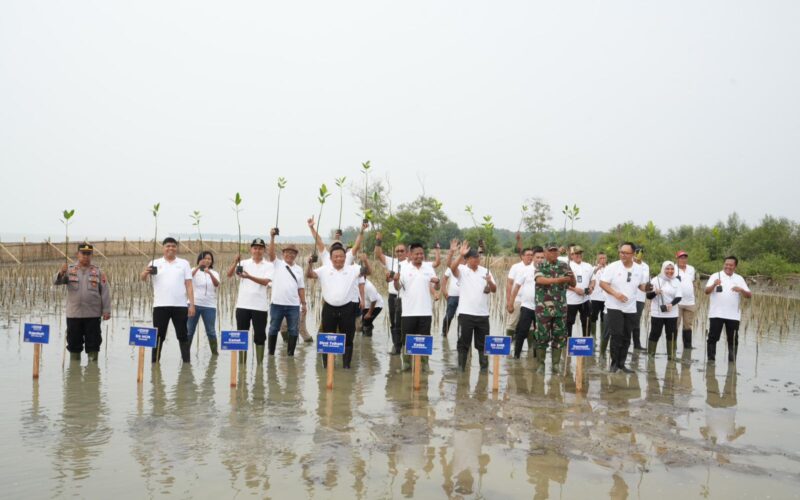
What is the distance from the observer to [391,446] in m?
5.75

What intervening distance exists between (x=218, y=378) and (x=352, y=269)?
7.30ft

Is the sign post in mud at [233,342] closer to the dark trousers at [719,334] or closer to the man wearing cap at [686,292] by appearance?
the dark trousers at [719,334]

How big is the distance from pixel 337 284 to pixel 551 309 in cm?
294

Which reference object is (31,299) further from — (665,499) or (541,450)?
(665,499)

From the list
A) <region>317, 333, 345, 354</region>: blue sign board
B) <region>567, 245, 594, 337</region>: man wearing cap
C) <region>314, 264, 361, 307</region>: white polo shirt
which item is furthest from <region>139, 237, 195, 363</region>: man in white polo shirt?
<region>567, 245, 594, 337</region>: man wearing cap

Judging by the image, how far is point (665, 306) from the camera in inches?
418

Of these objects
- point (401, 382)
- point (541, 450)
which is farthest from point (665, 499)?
point (401, 382)

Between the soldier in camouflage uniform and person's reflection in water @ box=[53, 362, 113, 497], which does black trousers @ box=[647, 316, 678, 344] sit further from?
person's reflection in water @ box=[53, 362, 113, 497]

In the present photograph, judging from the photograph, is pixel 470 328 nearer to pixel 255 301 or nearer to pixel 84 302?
pixel 255 301

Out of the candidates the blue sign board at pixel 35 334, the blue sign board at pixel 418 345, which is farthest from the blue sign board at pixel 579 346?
the blue sign board at pixel 35 334

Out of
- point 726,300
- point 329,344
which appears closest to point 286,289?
point 329,344

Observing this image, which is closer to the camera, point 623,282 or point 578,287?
point 623,282

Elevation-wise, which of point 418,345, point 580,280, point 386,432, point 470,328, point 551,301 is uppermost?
point 580,280

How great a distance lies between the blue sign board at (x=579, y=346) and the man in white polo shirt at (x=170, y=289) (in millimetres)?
5024
